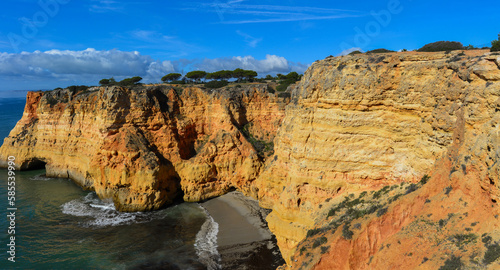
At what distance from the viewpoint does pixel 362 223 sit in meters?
13.4

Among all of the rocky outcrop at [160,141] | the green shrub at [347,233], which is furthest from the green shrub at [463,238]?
the rocky outcrop at [160,141]

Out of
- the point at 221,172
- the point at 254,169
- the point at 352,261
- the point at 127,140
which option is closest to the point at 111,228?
the point at 127,140

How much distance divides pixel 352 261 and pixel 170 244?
52.1ft

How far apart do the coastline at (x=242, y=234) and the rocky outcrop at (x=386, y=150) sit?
5021 mm

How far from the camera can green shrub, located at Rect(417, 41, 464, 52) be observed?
18.9 meters

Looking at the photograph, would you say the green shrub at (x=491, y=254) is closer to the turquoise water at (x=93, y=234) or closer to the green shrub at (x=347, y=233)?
the green shrub at (x=347, y=233)

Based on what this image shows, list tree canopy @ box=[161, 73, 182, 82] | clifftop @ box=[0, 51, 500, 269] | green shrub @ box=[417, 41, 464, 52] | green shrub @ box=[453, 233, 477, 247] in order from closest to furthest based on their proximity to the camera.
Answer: green shrub @ box=[453, 233, 477, 247], clifftop @ box=[0, 51, 500, 269], green shrub @ box=[417, 41, 464, 52], tree canopy @ box=[161, 73, 182, 82]

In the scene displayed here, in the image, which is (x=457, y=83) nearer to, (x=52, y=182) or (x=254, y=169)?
(x=254, y=169)

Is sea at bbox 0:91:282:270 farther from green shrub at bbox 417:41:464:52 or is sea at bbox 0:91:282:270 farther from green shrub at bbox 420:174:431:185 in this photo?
green shrub at bbox 417:41:464:52

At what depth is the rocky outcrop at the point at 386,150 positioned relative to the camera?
10641 mm

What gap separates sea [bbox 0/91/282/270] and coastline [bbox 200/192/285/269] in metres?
0.57

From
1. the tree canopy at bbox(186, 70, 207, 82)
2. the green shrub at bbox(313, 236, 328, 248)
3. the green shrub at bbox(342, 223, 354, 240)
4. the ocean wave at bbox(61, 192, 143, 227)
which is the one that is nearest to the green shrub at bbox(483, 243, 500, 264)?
the green shrub at bbox(342, 223, 354, 240)

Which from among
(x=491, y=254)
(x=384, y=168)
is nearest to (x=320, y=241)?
(x=384, y=168)

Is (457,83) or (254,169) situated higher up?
(457,83)
